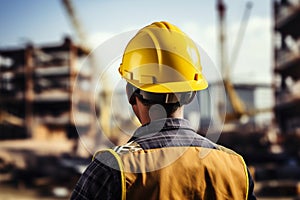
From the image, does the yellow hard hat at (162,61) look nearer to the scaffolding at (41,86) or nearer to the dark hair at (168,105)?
the dark hair at (168,105)

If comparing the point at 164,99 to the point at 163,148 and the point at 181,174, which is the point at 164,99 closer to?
the point at 163,148

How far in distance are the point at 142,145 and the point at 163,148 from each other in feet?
0.25

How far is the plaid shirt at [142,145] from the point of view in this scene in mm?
1446

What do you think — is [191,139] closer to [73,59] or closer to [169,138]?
[169,138]

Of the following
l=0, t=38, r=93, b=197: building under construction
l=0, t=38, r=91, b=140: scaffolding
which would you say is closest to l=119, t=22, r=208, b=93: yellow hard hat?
l=0, t=38, r=93, b=197: building under construction

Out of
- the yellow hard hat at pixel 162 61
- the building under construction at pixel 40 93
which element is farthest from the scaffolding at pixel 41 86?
the yellow hard hat at pixel 162 61

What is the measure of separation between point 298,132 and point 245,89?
3961 centimetres

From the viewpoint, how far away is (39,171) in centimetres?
2502

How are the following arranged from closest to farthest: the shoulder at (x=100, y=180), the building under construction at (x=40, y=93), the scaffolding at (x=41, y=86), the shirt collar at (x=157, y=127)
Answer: the shoulder at (x=100, y=180)
the shirt collar at (x=157, y=127)
the building under construction at (x=40, y=93)
the scaffolding at (x=41, y=86)

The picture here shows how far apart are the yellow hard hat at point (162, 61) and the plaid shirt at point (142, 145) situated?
0.14m

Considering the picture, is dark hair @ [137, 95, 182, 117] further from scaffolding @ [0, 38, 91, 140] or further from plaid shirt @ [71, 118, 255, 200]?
scaffolding @ [0, 38, 91, 140]

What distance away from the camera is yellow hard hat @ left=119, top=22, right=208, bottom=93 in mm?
1683

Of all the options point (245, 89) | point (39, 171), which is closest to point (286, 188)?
point (39, 171)

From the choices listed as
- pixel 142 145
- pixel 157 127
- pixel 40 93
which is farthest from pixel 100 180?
pixel 40 93
